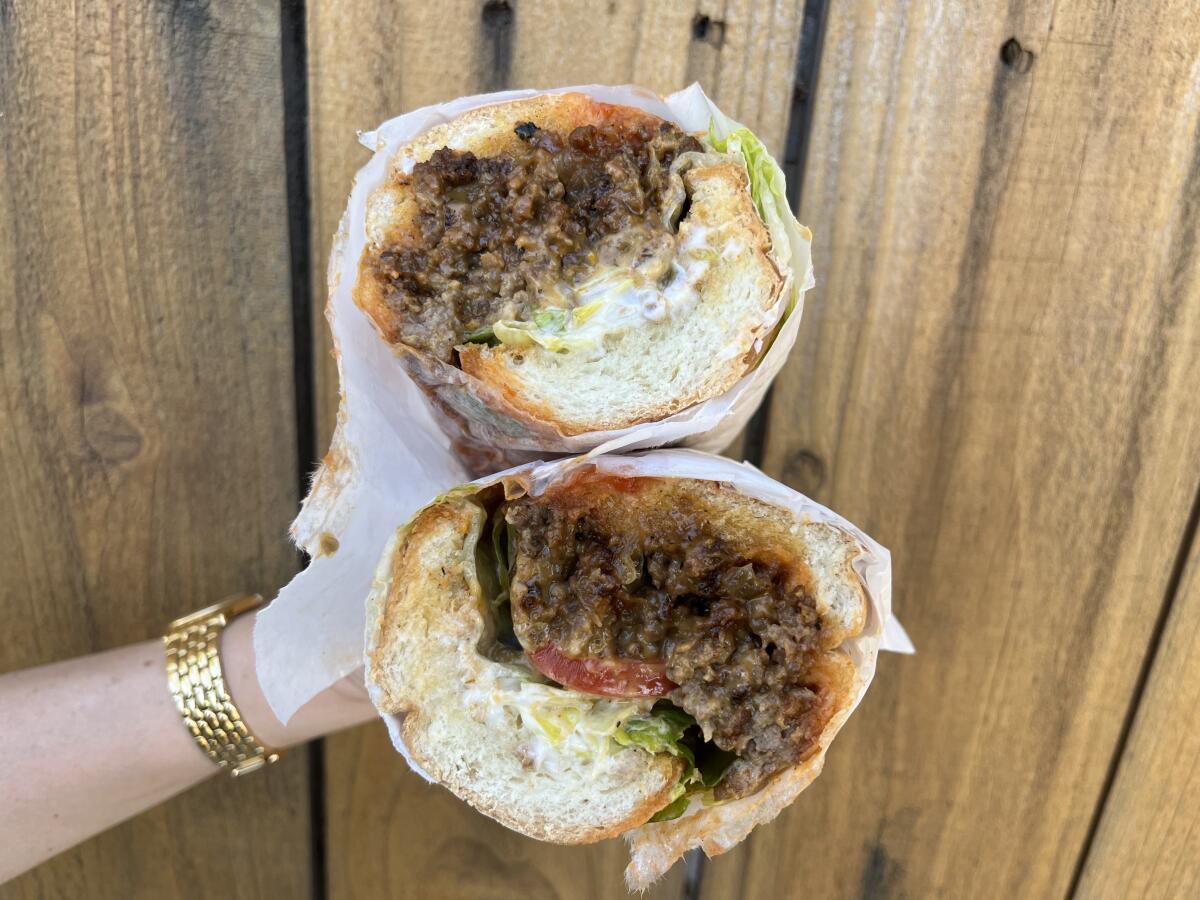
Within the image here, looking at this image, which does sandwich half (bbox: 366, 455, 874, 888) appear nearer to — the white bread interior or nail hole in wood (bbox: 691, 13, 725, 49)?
the white bread interior

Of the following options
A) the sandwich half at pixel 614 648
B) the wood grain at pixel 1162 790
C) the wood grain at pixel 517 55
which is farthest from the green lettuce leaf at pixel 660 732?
the wood grain at pixel 1162 790

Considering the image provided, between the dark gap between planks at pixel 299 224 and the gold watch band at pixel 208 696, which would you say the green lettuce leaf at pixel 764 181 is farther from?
the gold watch band at pixel 208 696

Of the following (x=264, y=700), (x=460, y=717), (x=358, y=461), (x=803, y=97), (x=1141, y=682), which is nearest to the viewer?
(x=460, y=717)

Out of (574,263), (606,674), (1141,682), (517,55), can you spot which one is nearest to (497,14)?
(517,55)

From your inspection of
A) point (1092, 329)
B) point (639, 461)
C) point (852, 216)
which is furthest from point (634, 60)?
point (1092, 329)

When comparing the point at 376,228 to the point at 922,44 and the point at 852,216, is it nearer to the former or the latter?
the point at 852,216

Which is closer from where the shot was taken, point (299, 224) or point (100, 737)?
point (100, 737)

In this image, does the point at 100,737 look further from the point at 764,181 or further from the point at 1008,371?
the point at 1008,371
